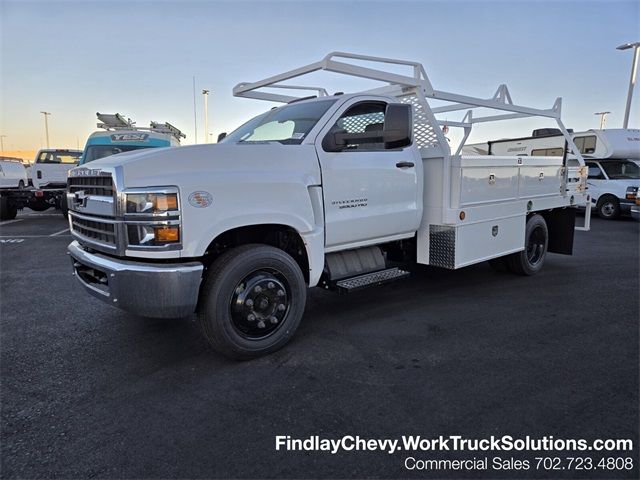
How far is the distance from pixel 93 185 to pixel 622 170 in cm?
1647

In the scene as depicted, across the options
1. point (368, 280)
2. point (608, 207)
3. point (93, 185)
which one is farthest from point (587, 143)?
point (93, 185)

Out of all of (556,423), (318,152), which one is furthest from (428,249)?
(556,423)

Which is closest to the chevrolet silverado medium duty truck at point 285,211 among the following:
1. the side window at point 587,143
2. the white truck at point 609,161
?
the white truck at point 609,161

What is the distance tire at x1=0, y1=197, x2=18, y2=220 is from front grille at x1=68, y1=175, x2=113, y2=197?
1305 cm

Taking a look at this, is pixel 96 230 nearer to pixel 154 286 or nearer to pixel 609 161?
pixel 154 286

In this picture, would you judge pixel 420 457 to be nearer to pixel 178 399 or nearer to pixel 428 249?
pixel 178 399

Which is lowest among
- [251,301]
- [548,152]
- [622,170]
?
[251,301]

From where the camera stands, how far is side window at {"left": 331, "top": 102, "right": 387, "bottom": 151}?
14.0 ft

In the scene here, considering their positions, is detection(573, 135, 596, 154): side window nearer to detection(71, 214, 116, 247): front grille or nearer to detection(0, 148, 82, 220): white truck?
detection(71, 214, 116, 247): front grille

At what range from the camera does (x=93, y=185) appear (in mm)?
3576

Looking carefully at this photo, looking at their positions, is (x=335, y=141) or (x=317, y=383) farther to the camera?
(x=335, y=141)

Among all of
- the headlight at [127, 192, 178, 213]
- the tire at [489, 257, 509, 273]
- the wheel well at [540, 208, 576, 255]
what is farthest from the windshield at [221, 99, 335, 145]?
the wheel well at [540, 208, 576, 255]

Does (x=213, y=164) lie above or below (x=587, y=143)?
below

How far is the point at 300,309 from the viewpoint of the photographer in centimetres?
391
